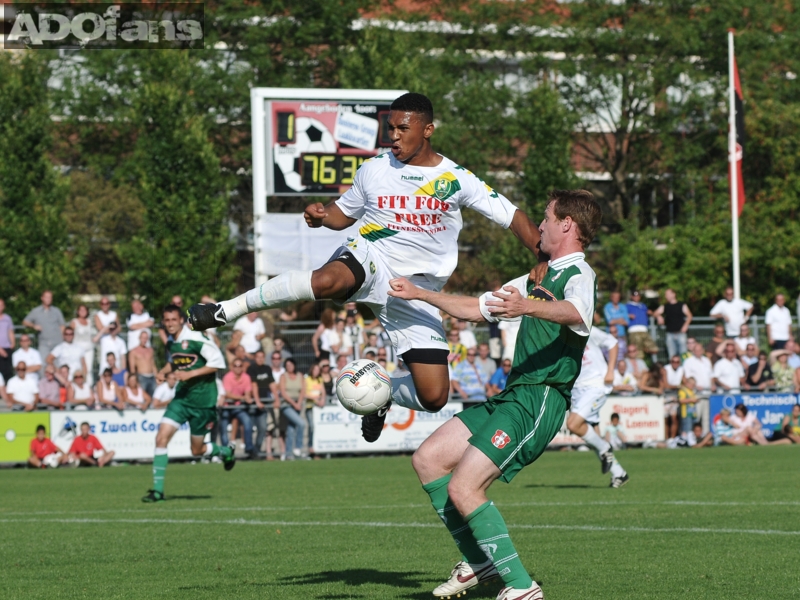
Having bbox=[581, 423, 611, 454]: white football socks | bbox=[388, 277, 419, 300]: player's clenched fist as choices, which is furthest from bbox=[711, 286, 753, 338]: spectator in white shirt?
bbox=[388, 277, 419, 300]: player's clenched fist

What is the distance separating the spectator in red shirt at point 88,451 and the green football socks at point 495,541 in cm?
1639

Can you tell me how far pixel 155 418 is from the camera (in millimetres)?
22125

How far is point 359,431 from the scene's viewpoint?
23391mm

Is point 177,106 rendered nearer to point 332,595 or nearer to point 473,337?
point 473,337

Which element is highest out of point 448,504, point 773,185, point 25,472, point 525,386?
point 773,185

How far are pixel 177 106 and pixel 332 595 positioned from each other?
1113 inches

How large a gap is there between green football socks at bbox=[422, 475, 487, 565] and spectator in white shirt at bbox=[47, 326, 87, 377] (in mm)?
17012

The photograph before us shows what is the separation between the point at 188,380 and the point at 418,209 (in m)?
7.37

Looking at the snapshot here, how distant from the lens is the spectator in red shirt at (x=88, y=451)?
72.4ft

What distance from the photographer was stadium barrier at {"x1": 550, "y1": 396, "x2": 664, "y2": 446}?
24.1 metres

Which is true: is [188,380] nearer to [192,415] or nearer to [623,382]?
[192,415]

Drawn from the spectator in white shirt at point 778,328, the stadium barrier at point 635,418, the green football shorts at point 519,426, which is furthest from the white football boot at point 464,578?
the spectator in white shirt at point 778,328

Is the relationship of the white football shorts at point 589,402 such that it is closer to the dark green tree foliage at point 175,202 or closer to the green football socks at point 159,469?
the green football socks at point 159,469

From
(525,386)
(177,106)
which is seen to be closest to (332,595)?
(525,386)
